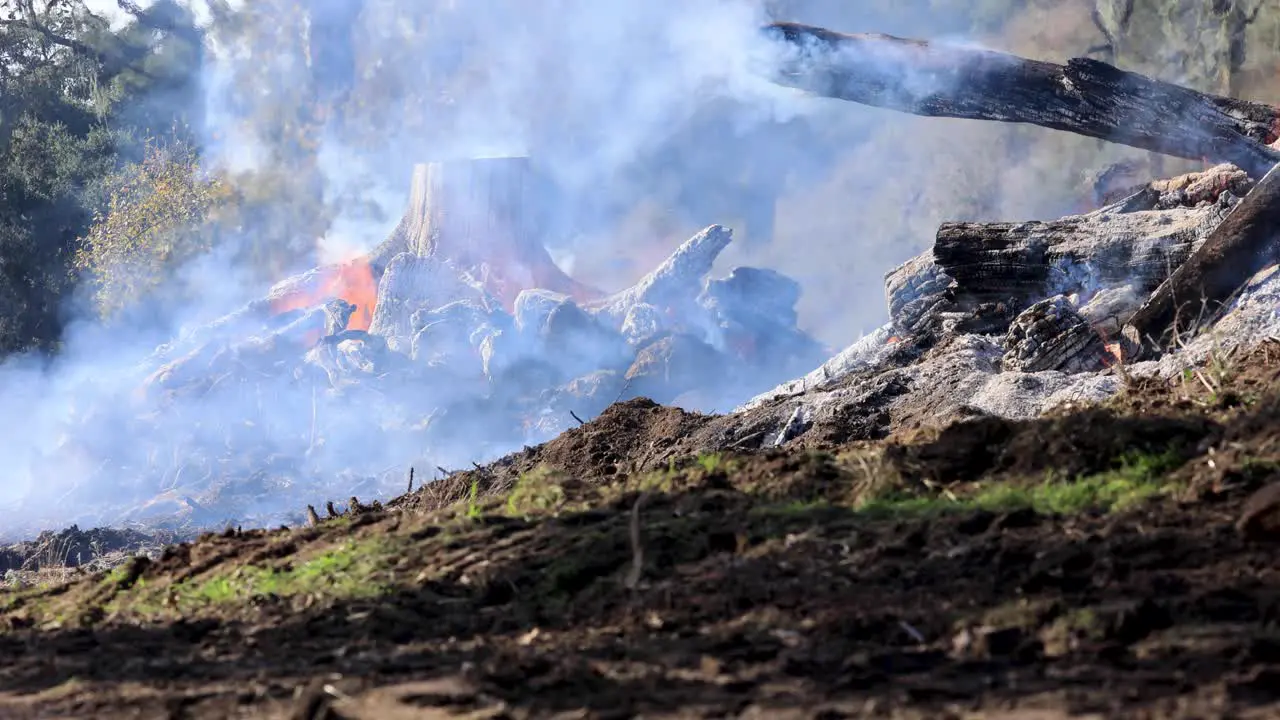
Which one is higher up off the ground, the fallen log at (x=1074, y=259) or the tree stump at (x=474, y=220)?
the tree stump at (x=474, y=220)

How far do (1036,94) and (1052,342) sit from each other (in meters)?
4.04

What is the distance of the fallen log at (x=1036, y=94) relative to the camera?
13344 mm

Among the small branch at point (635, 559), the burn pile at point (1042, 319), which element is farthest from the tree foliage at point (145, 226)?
the small branch at point (635, 559)

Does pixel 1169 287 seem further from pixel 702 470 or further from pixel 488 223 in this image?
pixel 488 223

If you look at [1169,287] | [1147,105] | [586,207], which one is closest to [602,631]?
[1169,287]

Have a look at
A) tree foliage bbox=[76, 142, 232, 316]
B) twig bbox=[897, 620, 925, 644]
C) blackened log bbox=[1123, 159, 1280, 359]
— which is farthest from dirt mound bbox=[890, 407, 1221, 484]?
tree foliage bbox=[76, 142, 232, 316]

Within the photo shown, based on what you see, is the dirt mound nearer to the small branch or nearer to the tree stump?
the small branch

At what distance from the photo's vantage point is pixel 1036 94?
13867 mm

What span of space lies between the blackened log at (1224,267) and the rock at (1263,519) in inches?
246

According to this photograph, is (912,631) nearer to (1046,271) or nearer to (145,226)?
(1046,271)

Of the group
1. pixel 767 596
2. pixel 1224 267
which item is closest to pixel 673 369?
→ pixel 1224 267

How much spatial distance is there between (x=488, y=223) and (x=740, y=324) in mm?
5747

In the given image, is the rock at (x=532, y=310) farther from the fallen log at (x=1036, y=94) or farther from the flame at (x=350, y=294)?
the fallen log at (x=1036, y=94)

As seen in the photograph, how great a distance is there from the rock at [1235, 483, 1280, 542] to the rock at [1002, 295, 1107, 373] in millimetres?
6443
